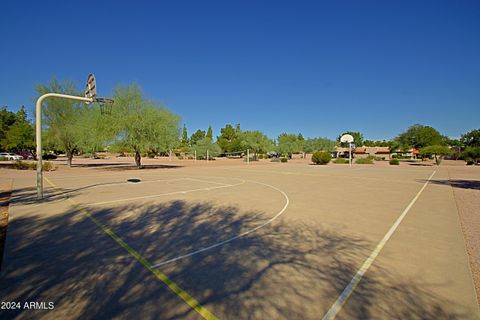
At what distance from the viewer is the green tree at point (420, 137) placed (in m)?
70.2

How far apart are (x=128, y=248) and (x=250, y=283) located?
3.08 metres

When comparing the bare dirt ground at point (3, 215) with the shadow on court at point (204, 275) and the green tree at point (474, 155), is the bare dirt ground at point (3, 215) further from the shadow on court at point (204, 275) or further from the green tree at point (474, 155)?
the green tree at point (474, 155)

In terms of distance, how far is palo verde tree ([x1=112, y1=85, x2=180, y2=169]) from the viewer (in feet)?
97.0

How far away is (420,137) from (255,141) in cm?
4924

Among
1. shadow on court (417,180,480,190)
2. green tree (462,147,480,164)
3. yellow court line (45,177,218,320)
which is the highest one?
green tree (462,147,480,164)

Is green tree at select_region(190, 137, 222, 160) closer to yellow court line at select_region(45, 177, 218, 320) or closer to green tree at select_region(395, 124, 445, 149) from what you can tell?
green tree at select_region(395, 124, 445, 149)

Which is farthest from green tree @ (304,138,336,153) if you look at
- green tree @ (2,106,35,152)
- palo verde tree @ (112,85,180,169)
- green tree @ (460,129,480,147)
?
green tree @ (2,106,35,152)

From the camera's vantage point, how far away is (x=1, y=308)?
341cm

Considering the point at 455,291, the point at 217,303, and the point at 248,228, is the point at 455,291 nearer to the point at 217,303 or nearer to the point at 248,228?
the point at 217,303

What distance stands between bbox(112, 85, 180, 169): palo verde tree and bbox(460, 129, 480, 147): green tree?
9153cm

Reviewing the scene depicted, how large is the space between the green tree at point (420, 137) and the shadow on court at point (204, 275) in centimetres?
8262

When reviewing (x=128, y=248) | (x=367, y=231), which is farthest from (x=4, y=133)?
(x=367, y=231)

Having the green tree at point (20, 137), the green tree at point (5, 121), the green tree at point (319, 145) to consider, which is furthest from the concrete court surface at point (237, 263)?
the green tree at point (319, 145)

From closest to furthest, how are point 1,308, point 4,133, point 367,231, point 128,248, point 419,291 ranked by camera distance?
point 1,308, point 419,291, point 128,248, point 367,231, point 4,133
